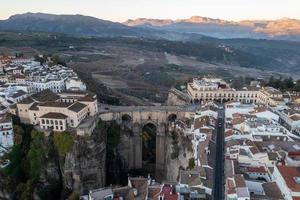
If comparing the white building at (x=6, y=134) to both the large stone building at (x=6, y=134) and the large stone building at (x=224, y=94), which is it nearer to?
the large stone building at (x=6, y=134)

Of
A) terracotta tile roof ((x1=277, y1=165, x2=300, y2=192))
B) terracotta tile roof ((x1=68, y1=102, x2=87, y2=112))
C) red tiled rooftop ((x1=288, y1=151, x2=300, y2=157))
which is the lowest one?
red tiled rooftop ((x1=288, y1=151, x2=300, y2=157))

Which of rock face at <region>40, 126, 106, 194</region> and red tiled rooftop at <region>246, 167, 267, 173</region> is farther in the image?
rock face at <region>40, 126, 106, 194</region>

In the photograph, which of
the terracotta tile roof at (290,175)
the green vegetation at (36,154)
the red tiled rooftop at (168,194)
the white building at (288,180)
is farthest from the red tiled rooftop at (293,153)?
the green vegetation at (36,154)

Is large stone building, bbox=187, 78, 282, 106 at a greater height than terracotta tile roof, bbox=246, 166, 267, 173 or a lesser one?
greater

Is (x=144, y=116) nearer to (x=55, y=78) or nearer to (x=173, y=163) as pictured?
(x=173, y=163)

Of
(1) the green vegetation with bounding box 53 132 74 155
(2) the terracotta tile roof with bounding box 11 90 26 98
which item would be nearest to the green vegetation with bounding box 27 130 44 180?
(1) the green vegetation with bounding box 53 132 74 155

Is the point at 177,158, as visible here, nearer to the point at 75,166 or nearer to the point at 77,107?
the point at 75,166

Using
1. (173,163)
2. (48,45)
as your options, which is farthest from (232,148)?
(48,45)

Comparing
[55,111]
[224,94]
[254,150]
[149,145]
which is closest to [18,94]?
[55,111]

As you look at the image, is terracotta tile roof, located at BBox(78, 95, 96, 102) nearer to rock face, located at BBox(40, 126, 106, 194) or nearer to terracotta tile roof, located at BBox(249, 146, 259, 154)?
rock face, located at BBox(40, 126, 106, 194)
